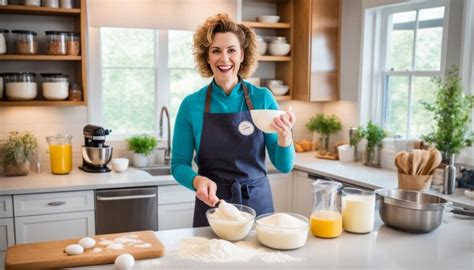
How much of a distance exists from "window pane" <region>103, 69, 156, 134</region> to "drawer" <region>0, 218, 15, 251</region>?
4.16 ft

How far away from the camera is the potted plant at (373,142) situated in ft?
13.0

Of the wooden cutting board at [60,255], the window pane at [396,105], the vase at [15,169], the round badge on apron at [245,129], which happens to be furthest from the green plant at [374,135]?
the vase at [15,169]

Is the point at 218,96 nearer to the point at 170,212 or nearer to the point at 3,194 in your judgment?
the point at 170,212

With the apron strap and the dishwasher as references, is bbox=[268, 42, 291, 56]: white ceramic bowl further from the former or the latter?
the apron strap

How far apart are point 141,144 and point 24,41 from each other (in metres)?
1.20

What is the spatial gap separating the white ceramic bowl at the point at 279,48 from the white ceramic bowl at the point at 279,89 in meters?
0.31

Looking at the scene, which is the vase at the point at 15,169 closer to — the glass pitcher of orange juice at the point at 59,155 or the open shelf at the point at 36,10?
the glass pitcher of orange juice at the point at 59,155

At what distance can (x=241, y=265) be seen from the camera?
164cm

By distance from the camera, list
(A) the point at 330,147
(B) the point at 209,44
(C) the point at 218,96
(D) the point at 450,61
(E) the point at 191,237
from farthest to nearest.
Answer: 1. (A) the point at 330,147
2. (D) the point at 450,61
3. (C) the point at 218,96
4. (B) the point at 209,44
5. (E) the point at 191,237

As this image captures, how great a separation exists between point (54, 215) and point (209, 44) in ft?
6.06

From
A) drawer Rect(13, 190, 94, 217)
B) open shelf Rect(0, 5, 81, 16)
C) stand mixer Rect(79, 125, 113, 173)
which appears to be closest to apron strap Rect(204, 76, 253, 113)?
drawer Rect(13, 190, 94, 217)

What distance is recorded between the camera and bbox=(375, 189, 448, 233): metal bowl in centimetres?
198

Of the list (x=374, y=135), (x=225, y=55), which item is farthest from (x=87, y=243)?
(x=374, y=135)

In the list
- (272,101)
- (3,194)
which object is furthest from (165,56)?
(272,101)
